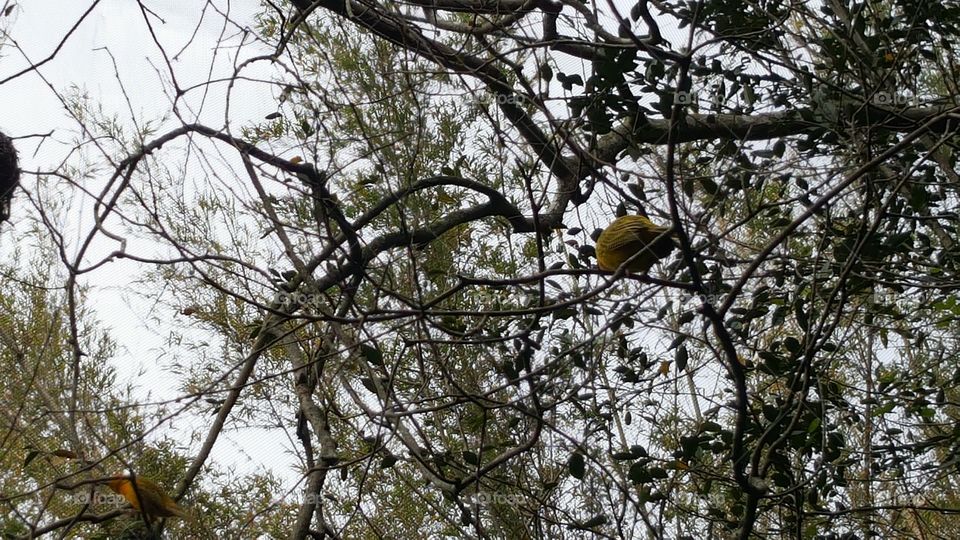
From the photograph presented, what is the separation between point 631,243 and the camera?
57.1 inches

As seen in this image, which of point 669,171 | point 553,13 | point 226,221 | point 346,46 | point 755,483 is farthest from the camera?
point 226,221

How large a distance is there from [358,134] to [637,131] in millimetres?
847

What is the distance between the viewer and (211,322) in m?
3.06

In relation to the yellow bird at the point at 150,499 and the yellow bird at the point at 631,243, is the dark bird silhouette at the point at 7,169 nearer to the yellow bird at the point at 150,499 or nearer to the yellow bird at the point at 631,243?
the yellow bird at the point at 150,499

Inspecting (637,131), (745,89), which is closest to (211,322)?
(637,131)

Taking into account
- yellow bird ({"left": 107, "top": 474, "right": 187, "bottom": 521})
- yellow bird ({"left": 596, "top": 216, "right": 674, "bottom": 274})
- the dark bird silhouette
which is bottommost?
yellow bird ({"left": 107, "top": 474, "right": 187, "bottom": 521})

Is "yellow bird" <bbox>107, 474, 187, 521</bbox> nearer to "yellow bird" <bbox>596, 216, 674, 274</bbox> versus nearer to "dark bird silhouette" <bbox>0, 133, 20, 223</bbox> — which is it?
"yellow bird" <bbox>596, 216, 674, 274</bbox>

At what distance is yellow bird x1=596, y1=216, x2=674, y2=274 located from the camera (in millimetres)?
1444

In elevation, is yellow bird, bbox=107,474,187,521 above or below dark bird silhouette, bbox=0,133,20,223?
below

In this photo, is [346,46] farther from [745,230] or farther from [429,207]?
[745,230]

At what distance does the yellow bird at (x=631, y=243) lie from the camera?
1444mm

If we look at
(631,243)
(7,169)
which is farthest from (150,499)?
(7,169)

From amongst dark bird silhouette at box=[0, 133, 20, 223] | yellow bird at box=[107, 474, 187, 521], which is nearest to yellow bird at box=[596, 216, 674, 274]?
yellow bird at box=[107, 474, 187, 521]

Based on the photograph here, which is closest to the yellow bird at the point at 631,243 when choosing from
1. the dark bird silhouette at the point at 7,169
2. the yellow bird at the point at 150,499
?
the yellow bird at the point at 150,499
